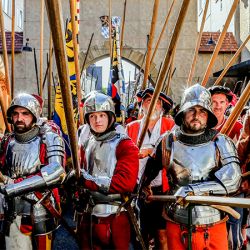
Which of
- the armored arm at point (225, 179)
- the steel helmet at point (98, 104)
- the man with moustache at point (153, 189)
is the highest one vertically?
the steel helmet at point (98, 104)

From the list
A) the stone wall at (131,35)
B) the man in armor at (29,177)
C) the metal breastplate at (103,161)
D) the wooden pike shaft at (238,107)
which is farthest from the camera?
the stone wall at (131,35)

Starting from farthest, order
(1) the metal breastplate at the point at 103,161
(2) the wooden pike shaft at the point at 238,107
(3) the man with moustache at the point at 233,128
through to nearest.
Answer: (3) the man with moustache at the point at 233,128
(1) the metal breastplate at the point at 103,161
(2) the wooden pike shaft at the point at 238,107

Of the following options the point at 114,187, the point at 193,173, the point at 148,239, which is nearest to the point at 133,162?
the point at 114,187

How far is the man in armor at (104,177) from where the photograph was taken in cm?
263

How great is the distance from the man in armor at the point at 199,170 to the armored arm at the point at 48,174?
0.70 m

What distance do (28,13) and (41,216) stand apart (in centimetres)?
1196

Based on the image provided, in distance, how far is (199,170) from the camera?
8.09 feet

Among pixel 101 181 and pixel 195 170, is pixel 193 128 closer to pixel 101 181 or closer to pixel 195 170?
pixel 195 170

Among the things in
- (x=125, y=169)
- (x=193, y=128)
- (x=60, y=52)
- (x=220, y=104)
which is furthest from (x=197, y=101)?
(x=60, y=52)

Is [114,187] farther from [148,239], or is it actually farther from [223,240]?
[148,239]

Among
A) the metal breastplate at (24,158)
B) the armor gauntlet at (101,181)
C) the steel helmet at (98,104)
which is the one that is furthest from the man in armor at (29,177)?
the steel helmet at (98,104)

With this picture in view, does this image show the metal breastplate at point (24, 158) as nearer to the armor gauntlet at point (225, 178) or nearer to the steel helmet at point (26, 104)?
the steel helmet at point (26, 104)

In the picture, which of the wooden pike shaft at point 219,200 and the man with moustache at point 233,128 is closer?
the wooden pike shaft at point 219,200

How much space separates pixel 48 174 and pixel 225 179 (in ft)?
3.55
